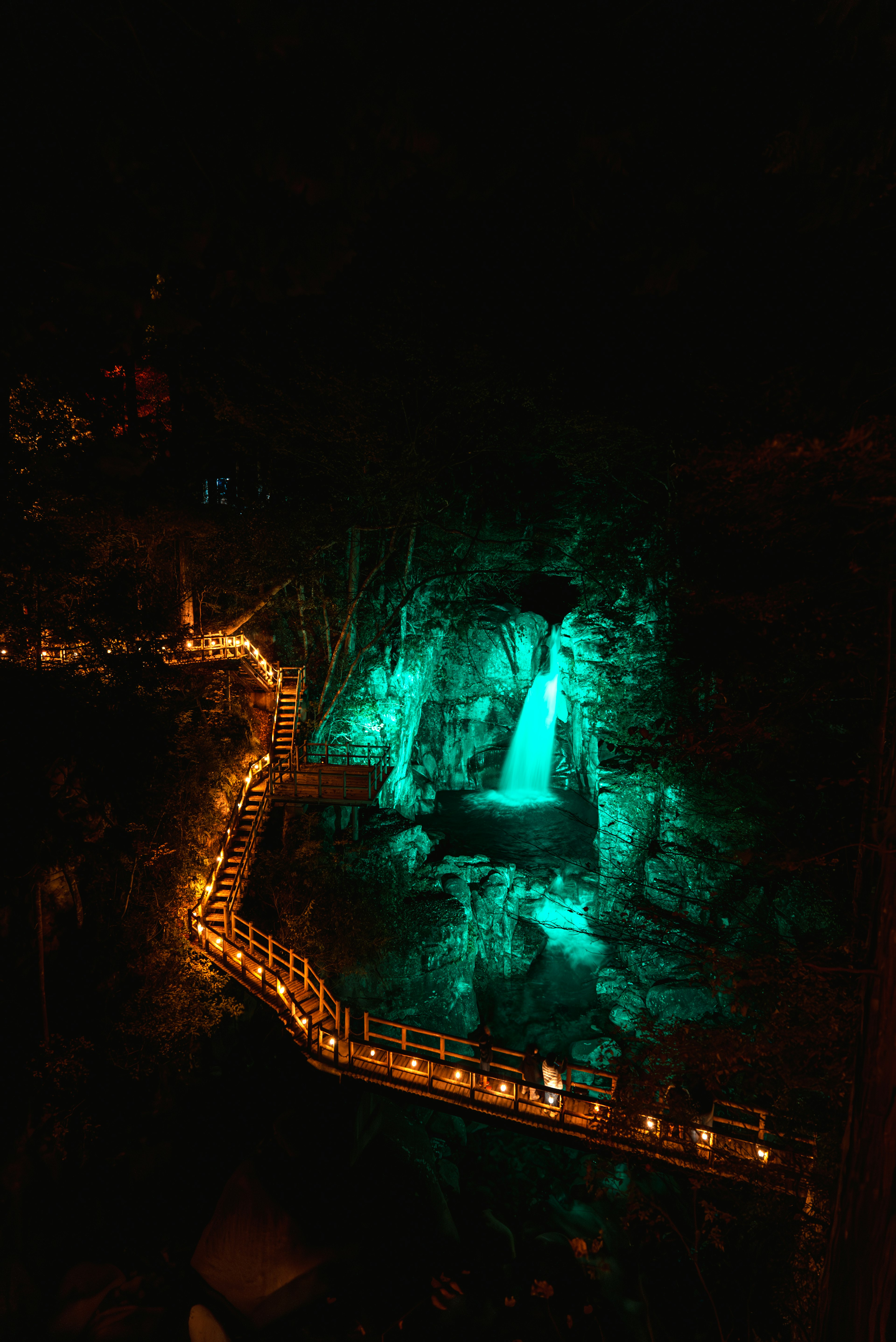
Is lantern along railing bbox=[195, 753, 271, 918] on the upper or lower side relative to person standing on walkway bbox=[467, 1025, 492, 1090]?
upper

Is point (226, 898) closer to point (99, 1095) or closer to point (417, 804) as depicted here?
point (99, 1095)

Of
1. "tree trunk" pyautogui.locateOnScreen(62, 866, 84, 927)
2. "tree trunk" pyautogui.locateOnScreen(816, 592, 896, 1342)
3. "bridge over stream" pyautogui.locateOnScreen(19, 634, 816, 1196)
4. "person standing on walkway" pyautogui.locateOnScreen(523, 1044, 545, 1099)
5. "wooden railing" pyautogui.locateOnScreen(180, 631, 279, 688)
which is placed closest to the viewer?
"tree trunk" pyautogui.locateOnScreen(816, 592, 896, 1342)

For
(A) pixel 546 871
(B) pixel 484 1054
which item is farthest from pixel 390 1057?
(A) pixel 546 871

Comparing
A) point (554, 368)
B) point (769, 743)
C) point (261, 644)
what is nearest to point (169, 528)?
point (261, 644)

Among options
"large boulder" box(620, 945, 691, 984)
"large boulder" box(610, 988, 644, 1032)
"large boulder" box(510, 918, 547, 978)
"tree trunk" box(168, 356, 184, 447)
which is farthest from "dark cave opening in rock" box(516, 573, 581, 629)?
"large boulder" box(610, 988, 644, 1032)

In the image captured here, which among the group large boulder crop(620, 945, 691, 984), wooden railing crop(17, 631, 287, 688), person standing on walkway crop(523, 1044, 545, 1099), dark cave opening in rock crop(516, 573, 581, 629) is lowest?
large boulder crop(620, 945, 691, 984)

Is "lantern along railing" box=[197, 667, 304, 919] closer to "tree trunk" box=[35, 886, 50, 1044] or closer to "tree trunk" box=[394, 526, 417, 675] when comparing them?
"tree trunk" box=[35, 886, 50, 1044]
